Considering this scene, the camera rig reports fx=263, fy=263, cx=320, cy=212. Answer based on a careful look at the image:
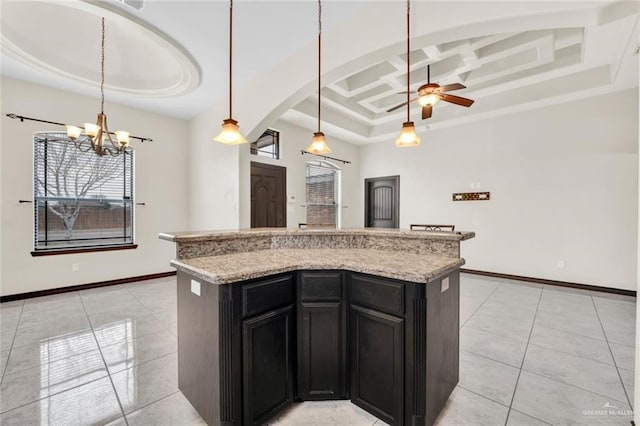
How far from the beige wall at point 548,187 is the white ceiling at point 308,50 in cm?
42

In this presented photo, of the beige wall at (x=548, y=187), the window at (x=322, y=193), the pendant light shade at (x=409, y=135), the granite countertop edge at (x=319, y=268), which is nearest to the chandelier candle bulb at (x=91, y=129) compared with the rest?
the granite countertop edge at (x=319, y=268)

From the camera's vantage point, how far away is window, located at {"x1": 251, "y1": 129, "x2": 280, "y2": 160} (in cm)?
532

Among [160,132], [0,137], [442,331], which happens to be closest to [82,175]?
[0,137]

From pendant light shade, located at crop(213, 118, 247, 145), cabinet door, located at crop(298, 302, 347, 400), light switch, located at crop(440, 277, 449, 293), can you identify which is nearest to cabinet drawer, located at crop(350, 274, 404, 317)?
cabinet door, located at crop(298, 302, 347, 400)

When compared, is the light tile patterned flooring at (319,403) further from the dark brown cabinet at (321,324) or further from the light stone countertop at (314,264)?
the light stone countertop at (314,264)

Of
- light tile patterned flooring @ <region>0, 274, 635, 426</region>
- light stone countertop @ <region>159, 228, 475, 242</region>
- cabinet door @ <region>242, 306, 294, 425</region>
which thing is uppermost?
light stone countertop @ <region>159, 228, 475, 242</region>

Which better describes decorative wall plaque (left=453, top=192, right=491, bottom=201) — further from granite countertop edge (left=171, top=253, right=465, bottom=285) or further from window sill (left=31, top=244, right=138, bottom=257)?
window sill (left=31, top=244, right=138, bottom=257)

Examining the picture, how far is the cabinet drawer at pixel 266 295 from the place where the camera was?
1447 mm

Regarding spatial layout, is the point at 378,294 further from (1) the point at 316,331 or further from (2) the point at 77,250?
(2) the point at 77,250

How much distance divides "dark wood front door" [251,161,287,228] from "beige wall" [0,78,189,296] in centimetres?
153

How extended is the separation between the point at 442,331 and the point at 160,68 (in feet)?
15.9

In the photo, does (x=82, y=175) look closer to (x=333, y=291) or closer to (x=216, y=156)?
(x=216, y=156)

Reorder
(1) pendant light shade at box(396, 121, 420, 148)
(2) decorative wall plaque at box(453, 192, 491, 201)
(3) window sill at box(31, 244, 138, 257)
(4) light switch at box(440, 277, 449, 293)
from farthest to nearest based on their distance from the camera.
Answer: (2) decorative wall plaque at box(453, 192, 491, 201) → (3) window sill at box(31, 244, 138, 257) → (1) pendant light shade at box(396, 121, 420, 148) → (4) light switch at box(440, 277, 449, 293)

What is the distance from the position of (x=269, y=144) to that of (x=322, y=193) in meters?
1.88
